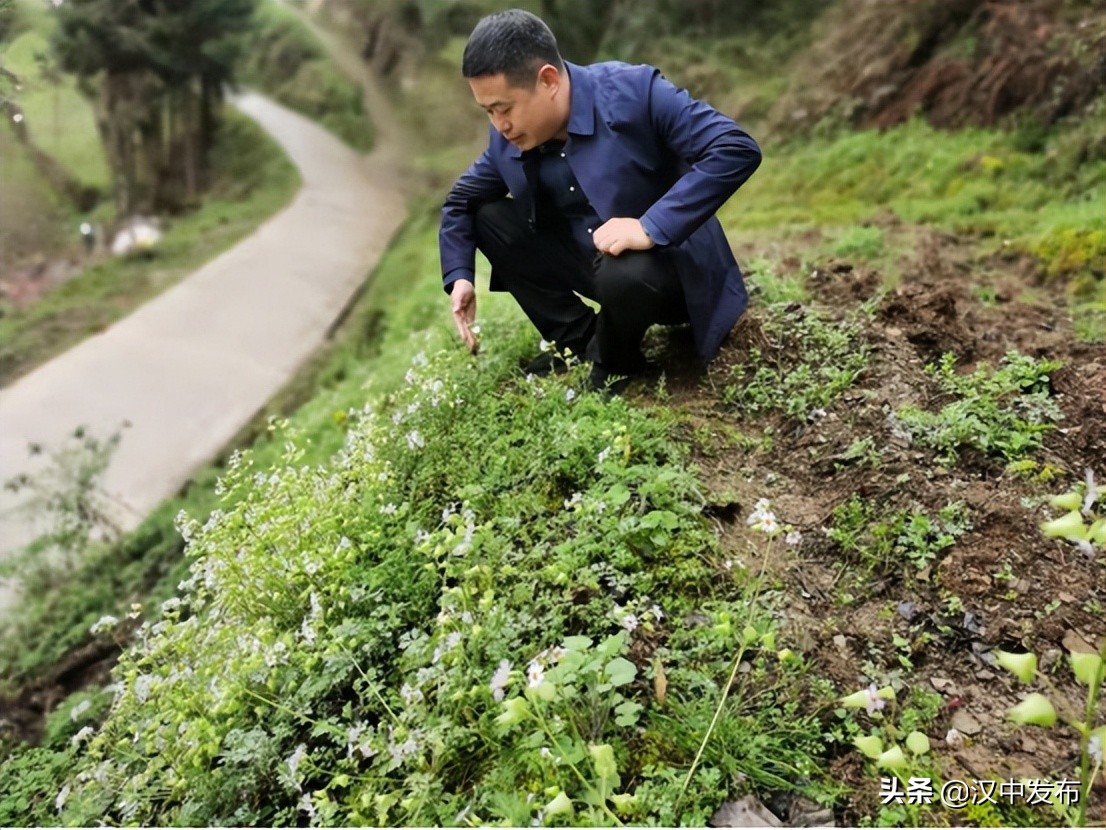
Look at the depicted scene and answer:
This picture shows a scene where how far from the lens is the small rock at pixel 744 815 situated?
1844 mm

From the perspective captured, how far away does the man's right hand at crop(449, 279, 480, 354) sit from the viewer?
339 cm

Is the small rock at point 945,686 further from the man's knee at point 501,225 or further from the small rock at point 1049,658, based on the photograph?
the man's knee at point 501,225

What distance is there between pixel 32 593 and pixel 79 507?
2.28 feet

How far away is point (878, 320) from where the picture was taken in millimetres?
3701

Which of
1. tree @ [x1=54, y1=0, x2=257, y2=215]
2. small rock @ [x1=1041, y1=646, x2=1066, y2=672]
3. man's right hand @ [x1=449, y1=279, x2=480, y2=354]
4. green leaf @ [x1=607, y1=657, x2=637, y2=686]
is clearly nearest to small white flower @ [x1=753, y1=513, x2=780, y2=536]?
green leaf @ [x1=607, y1=657, x2=637, y2=686]

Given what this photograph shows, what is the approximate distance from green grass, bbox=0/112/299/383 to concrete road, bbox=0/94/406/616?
38 centimetres

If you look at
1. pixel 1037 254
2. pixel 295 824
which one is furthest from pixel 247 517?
pixel 1037 254

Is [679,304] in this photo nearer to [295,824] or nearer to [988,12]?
[295,824]

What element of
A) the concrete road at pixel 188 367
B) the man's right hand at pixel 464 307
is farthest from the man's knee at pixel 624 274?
the concrete road at pixel 188 367

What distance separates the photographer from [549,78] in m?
2.82

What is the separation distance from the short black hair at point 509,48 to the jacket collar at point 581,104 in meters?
0.25

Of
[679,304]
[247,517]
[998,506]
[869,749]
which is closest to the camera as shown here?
[869,749]

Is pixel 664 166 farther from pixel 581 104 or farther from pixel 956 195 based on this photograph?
pixel 956 195

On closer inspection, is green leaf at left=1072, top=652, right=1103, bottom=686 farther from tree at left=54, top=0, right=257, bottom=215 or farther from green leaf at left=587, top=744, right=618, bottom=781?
tree at left=54, top=0, right=257, bottom=215
